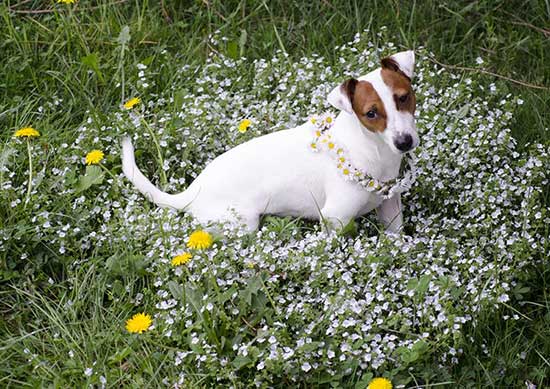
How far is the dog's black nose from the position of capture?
3.65m

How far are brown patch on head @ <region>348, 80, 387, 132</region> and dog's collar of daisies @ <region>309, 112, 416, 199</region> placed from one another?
0.19m

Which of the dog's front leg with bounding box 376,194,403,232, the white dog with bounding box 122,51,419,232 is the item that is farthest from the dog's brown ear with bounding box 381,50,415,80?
the dog's front leg with bounding box 376,194,403,232

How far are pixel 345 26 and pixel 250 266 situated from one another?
2.09m

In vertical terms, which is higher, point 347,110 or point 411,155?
point 347,110

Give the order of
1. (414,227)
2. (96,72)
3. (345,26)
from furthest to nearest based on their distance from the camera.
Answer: (345,26), (96,72), (414,227)

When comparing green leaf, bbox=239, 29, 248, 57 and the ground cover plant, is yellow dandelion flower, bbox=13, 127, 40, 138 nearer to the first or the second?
the ground cover plant

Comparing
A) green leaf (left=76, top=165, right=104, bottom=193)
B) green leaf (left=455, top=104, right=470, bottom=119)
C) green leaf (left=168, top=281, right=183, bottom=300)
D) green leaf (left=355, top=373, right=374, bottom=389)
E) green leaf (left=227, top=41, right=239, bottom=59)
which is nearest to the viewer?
green leaf (left=355, top=373, right=374, bottom=389)

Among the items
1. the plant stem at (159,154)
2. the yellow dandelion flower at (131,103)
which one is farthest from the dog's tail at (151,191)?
the yellow dandelion flower at (131,103)

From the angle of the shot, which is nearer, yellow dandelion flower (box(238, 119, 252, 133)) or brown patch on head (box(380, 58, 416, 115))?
brown patch on head (box(380, 58, 416, 115))

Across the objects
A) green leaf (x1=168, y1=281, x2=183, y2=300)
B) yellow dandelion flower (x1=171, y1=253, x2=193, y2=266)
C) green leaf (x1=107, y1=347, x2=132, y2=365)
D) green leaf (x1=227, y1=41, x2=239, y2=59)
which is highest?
yellow dandelion flower (x1=171, y1=253, x2=193, y2=266)

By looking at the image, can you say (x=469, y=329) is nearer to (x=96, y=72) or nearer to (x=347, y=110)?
(x=347, y=110)

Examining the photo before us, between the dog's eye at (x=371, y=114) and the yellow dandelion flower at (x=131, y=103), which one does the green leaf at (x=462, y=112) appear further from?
the yellow dandelion flower at (x=131, y=103)

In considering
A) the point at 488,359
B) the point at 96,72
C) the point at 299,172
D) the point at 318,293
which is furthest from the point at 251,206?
the point at 96,72

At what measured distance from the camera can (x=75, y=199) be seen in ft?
14.1
